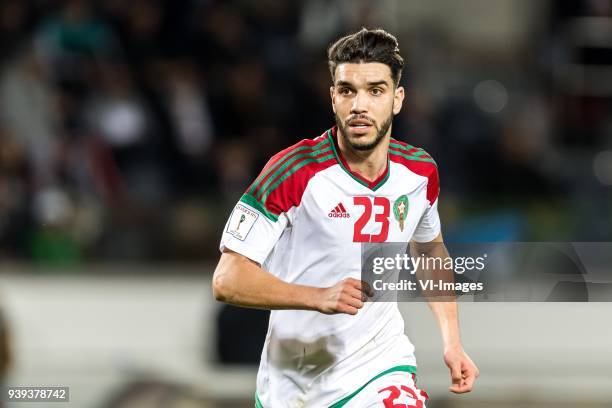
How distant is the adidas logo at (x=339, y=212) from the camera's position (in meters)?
4.29

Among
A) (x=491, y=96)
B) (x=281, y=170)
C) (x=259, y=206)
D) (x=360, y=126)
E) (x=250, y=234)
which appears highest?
(x=491, y=96)

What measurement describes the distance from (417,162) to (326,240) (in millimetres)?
479

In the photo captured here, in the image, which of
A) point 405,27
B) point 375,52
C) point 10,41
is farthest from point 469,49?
point 375,52

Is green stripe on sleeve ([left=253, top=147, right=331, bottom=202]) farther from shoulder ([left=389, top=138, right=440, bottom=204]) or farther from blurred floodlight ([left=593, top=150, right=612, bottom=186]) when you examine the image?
blurred floodlight ([left=593, top=150, right=612, bottom=186])

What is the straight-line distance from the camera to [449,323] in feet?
14.3

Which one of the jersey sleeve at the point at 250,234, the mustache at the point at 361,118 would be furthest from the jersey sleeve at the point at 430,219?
the jersey sleeve at the point at 250,234

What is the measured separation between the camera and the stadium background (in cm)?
839

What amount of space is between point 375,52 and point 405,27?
8.06 metres

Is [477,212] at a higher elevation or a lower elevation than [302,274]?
higher

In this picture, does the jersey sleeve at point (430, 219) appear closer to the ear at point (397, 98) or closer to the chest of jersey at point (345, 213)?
the chest of jersey at point (345, 213)

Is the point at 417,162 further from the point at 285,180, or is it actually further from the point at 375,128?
the point at 285,180

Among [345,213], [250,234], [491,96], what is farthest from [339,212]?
[491,96]

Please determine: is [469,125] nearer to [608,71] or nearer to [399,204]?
[608,71]

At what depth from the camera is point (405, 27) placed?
Result: 12.0 metres
